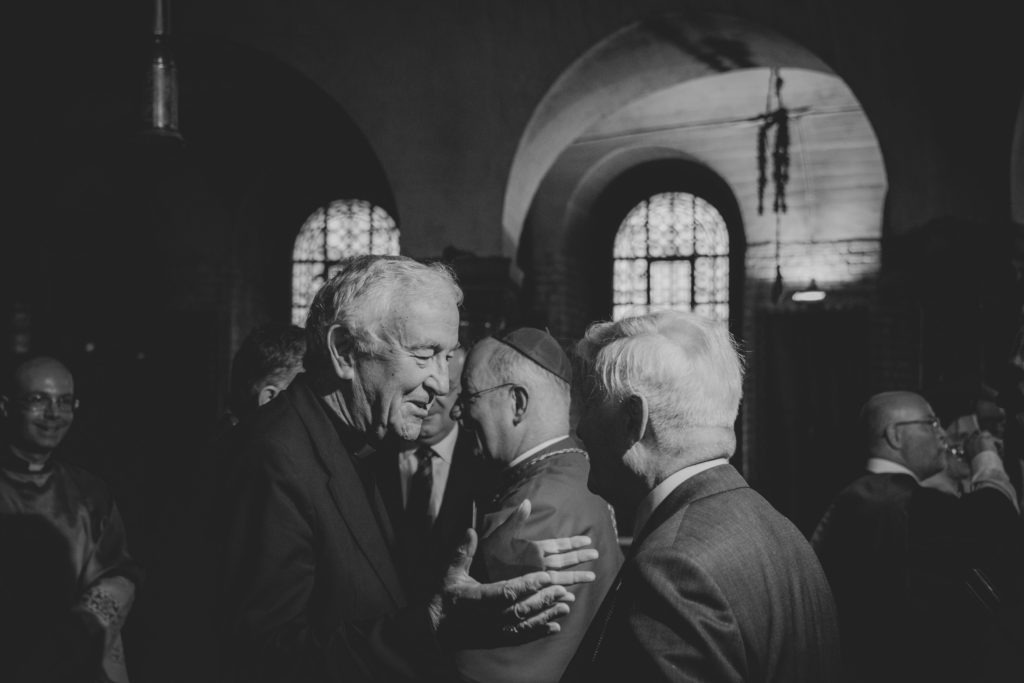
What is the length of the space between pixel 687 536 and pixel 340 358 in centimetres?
87

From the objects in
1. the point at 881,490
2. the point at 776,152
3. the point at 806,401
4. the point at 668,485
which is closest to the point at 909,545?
the point at 881,490

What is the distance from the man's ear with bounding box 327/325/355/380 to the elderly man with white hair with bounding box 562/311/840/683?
0.51 m

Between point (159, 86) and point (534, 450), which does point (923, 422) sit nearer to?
point (534, 450)

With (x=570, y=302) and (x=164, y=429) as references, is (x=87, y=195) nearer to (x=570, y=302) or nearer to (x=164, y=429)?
(x=164, y=429)

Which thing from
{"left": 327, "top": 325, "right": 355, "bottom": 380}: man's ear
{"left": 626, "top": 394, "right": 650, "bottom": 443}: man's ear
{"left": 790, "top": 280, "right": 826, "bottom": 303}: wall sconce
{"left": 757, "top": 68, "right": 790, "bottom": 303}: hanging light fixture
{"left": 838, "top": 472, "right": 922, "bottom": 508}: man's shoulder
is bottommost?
{"left": 838, "top": 472, "right": 922, "bottom": 508}: man's shoulder

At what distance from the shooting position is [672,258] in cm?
1189

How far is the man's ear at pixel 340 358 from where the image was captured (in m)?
2.09

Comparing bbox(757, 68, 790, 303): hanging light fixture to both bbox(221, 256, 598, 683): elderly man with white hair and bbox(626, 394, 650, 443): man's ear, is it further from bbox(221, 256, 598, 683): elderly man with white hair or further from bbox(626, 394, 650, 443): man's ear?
bbox(626, 394, 650, 443): man's ear

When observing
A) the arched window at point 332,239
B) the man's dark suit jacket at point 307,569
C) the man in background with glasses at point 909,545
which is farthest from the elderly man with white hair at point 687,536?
the arched window at point 332,239

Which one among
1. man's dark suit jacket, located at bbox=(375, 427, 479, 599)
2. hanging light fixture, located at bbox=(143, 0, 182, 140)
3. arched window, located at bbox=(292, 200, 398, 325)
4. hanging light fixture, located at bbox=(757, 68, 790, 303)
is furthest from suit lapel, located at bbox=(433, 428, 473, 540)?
arched window, located at bbox=(292, 200, 398, 325)

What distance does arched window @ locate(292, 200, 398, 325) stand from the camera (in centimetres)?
1187

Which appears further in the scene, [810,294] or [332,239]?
[332,239]

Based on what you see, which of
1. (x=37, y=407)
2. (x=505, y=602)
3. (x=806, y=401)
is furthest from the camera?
(x=806, y=401)

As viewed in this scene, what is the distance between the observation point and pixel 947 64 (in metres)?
6.23
